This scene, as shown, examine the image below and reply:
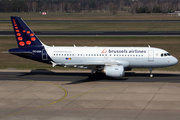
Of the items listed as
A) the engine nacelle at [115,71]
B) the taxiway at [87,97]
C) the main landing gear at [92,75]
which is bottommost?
the taxiway at [87,97]

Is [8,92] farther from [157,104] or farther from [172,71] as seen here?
[172,71]

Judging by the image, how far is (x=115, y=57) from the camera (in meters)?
41.1

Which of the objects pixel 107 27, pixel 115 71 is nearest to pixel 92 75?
pixel 115 71

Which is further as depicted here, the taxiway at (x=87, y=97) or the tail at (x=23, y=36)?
the tail at (x=23, y=36)

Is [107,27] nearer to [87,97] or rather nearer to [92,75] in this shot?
[92,75]

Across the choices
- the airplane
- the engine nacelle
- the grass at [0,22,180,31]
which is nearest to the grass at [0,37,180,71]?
the airplane

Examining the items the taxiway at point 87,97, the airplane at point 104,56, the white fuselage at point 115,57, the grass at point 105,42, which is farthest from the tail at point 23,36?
the grass at point 105,42

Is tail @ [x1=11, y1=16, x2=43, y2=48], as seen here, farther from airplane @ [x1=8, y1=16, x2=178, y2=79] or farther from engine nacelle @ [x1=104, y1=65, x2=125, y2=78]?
engine nacelle @ [x1=104, y1=65, x2=125, y2=78]

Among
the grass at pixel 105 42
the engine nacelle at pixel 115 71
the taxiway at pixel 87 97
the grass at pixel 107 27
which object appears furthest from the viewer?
the grass at pixel 107 27

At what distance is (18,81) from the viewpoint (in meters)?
39.8

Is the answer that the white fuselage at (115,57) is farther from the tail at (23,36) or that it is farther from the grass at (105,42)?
the grass at (105,42)

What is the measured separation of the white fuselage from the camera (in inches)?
1614

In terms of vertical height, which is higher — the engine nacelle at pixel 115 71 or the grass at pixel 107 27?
the grass at pixel 107 27

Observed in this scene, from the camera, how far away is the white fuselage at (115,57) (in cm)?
4100
